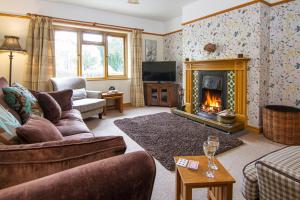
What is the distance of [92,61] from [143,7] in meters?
1.95

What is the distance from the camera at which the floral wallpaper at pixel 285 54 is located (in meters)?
3.00

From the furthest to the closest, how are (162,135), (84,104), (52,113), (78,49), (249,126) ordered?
(78,49), (84,104), (249,126), (162,135), (52,113)

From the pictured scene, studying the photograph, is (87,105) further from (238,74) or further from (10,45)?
(238,74)

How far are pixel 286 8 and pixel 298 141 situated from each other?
7.06 feet

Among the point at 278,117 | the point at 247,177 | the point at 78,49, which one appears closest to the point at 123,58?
the point at 78,49

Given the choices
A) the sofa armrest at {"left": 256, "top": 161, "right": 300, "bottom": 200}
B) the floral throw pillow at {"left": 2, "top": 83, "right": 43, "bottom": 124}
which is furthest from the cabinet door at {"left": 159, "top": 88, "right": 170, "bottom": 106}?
the sofa armrest at {"left": 256, "top": 161, "right": 300, "bottom": 200}

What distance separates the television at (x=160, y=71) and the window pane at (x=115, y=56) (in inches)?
28.6

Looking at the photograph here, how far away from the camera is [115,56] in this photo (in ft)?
18.0

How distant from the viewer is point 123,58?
5637 mm

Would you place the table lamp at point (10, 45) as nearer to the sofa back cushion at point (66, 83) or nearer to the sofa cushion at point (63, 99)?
the sofa back cushion at point (66, 83)

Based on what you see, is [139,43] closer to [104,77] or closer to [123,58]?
[123,58]

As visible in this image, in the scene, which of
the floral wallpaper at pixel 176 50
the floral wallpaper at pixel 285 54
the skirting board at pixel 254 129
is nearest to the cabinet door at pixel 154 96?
the floral wallpaper at pixel 176 50

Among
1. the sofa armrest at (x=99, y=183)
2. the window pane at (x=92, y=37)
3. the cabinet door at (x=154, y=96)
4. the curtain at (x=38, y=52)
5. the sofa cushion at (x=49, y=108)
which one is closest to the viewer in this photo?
the sofa armrest at (x=99, y=183)

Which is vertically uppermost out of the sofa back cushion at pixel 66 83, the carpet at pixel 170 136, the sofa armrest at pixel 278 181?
the sofa back cushion at pixel 66 83
